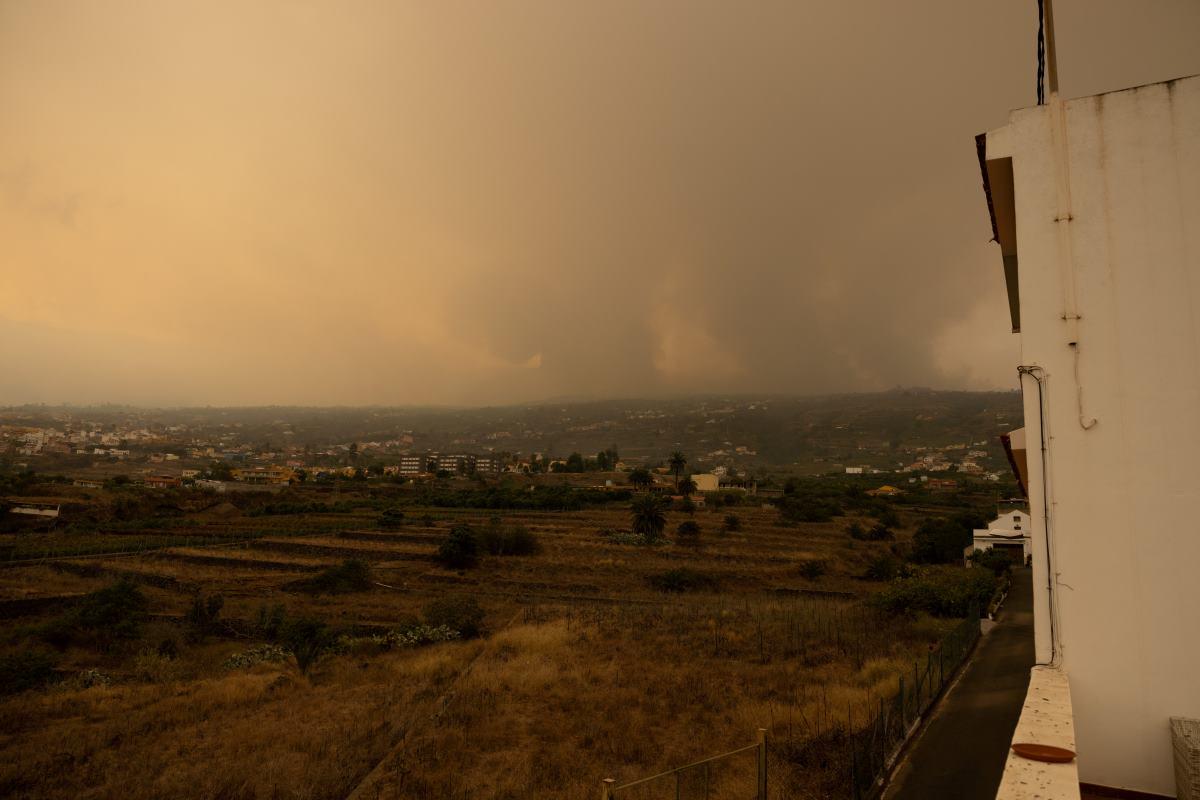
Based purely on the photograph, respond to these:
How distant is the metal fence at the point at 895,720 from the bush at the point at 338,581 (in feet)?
88.4

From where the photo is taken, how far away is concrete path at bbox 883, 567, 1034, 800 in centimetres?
912

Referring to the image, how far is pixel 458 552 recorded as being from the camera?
39094 millimetres

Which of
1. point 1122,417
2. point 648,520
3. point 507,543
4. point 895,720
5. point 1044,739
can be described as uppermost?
point 1122,417

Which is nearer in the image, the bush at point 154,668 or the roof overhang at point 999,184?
the roof overhang at point 999,184

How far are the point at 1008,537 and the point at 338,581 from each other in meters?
46.5

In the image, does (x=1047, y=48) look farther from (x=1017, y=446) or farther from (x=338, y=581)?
(x=338, y=581)

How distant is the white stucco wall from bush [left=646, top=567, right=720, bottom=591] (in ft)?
95.8

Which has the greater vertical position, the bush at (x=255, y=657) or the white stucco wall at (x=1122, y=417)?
the white stucco wall at (x=1122, y=417)

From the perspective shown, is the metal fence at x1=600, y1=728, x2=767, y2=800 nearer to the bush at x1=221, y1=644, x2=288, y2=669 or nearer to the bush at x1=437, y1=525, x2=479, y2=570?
the bush at x1=221, y1=644, x2=288, y2=669

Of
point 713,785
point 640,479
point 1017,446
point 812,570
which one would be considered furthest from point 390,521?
point 1017,446

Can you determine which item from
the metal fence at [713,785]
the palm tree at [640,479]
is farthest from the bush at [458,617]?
the palm tree at [640,479]

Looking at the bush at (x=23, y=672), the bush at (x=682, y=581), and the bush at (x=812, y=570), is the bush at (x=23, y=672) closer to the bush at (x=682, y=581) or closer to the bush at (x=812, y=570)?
the bush at (x=682, y=581)

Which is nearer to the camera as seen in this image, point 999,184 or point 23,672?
point 999,184

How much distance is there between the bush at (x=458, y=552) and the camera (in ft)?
128
